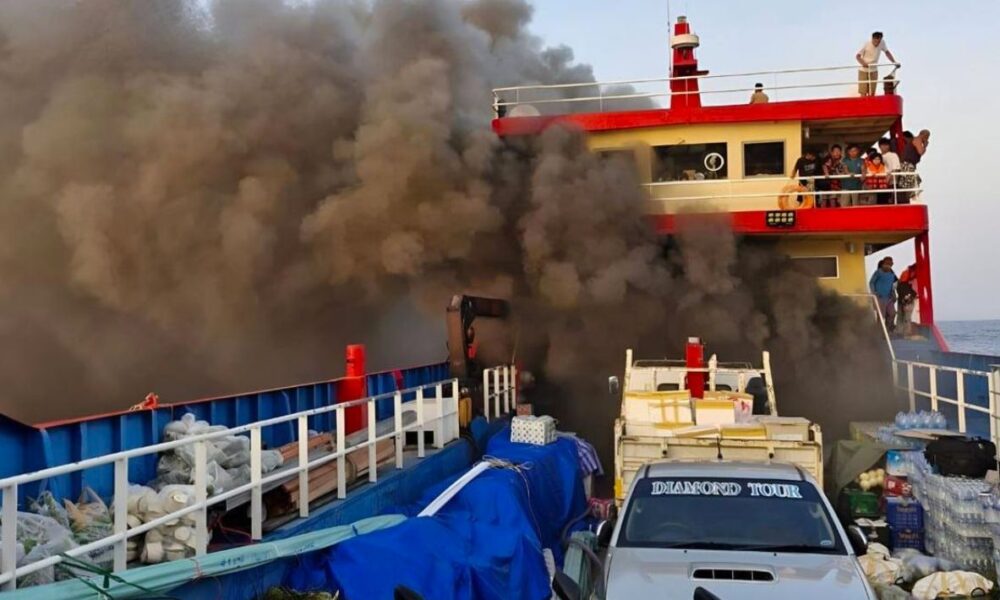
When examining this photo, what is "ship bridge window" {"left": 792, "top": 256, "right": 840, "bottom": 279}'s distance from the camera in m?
15.7

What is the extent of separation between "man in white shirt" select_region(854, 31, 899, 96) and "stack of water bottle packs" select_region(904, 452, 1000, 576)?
1032 cm

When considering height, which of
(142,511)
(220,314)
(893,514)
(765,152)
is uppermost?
(765,152)

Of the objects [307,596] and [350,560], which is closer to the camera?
[307,596]

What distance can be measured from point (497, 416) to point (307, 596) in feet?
28.9

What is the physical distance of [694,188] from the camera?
52.3ft

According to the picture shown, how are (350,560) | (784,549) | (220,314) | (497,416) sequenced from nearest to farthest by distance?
(784,549)
(350,560)
(497,416)
(220,314)

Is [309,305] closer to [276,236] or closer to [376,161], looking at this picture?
[276,236]

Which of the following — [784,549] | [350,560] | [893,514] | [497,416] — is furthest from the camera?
[497,416]

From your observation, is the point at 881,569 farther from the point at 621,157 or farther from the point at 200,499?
the point at 621,157

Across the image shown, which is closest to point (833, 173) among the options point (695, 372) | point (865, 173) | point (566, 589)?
point (865, 173)

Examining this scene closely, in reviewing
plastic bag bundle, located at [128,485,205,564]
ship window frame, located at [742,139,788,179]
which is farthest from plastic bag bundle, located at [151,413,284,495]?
ship window frame, located at [742,139,788,179]

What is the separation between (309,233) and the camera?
1631 centimetres

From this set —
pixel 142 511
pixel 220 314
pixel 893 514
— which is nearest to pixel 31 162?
pixel 220 314

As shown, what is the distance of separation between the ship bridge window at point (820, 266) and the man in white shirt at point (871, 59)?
3.55 m
